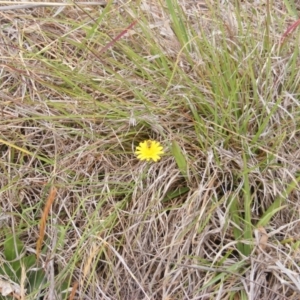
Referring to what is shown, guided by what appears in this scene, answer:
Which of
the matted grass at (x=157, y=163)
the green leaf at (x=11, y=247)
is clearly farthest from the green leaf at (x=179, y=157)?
the green leaf at (x=11, y=247)

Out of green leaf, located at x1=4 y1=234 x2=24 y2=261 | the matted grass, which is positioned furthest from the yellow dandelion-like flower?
green leaf, located at x1=4 y1=234 x2=24 y2=261

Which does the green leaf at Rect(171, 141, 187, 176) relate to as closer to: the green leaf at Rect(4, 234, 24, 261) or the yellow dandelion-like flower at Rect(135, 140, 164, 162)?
the yellow dandelion-like flower at Rect(135, 140, 164, 162)

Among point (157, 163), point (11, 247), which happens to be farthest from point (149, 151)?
point (11, 247)

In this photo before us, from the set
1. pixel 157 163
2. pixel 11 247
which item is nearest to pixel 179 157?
pixel 157 163

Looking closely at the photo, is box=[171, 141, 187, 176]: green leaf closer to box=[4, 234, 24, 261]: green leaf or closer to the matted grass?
the matted grass

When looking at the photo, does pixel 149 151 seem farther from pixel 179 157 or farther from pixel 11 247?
pixel 11 247
